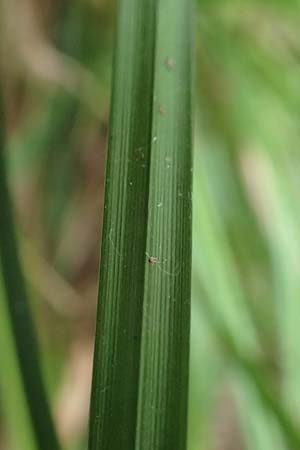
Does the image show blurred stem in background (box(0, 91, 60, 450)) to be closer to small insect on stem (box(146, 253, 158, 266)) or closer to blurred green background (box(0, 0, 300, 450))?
small insect on stem (box(146, 253, 158, 266))

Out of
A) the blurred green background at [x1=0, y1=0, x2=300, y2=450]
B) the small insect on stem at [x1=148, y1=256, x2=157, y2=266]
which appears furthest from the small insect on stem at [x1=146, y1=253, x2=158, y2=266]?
the blurred green background at [x1=0, y1=0, x2=300, y2=450]

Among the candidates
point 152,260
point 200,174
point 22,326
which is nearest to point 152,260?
point 152,260

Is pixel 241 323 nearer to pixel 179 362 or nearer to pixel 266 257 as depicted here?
pixel 266 257

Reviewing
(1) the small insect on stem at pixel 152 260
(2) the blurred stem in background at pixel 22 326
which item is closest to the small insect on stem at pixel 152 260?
(1) the small insect on stem at pixel 152 260

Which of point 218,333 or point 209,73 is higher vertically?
point 209,73

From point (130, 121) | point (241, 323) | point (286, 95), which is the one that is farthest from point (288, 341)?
point (130, 121)

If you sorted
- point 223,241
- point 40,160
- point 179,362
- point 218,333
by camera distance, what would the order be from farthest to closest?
point 40,160
point 223,241
point 218,333
point 179,362

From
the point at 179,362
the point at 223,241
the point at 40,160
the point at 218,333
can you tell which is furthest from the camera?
the point at 40,160
